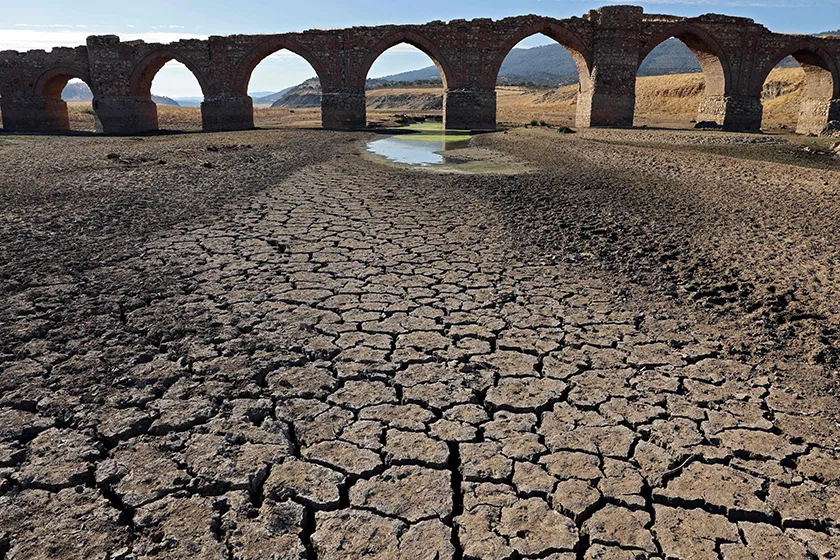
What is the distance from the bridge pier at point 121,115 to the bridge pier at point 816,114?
2491cm

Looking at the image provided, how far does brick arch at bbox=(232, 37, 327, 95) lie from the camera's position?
2212 centimetres

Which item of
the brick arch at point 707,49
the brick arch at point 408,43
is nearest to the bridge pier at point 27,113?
the brick arch at point 408,43

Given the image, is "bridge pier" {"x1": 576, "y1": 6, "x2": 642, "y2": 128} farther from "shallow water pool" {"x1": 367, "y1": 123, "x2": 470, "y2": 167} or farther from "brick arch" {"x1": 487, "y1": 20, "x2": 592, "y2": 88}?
"shallow water pool" {"x1": 367, "y1": 123, "x2": 470, "y2": 167}

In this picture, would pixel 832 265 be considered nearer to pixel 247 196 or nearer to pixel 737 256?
pixel 737 256

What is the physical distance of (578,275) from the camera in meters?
4.73

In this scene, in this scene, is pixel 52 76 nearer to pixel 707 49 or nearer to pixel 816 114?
pixel 707 49

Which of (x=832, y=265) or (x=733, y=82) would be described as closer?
(x=832, y=265)

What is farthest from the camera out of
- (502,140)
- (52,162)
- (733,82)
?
(733,82)

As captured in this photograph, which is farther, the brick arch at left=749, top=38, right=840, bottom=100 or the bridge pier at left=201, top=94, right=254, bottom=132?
the bridge pier at left=201, top=94, right=254, bottom=132

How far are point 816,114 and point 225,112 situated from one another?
22.4m

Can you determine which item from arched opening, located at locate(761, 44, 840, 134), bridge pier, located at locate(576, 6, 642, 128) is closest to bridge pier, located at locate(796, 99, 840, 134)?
arched opening, located at locate(761, 44, 840, 134)

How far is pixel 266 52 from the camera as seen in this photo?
22.6 m

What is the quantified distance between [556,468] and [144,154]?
1307 centimetres

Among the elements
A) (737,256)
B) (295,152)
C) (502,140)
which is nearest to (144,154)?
(295,152)
